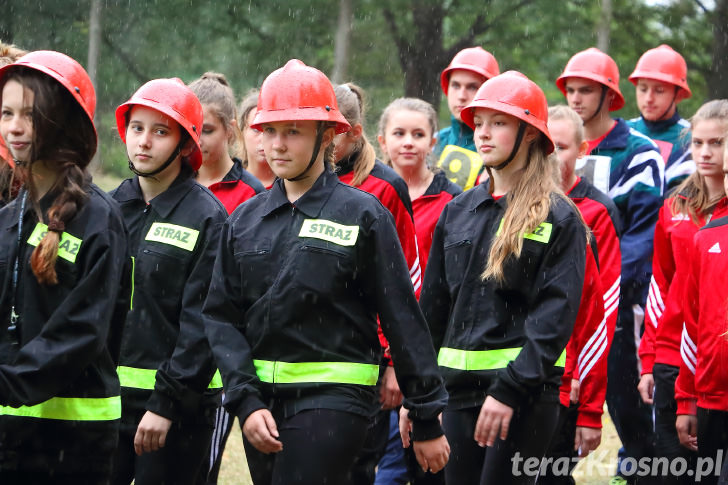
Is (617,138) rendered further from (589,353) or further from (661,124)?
(589,353)

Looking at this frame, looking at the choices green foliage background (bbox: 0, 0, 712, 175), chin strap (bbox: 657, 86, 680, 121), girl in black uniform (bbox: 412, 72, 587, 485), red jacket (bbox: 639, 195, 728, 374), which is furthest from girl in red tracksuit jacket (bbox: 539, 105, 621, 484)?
green foliage background (bbox: 0, 0, 712, 175)

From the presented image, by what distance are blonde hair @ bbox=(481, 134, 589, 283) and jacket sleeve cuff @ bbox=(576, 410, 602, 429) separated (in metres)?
1.22

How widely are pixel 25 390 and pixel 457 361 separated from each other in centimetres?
211

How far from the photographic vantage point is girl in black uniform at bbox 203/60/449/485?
418cm

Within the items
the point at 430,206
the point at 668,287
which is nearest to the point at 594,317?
the point at 668,287

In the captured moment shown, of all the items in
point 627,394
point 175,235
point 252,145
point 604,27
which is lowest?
point 627,394

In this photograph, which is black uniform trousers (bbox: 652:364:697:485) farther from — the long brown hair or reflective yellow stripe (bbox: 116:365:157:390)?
the long brown hair

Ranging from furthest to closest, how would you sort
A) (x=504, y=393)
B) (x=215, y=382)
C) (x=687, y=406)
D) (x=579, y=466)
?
(x=579, y=466) < (x=687, y=406) < (x=215, y=382) < (x=504, y=393)

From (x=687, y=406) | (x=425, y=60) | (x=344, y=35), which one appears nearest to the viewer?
(x=687, y=406)

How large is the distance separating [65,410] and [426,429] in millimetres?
1406

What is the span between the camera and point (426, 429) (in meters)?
4.32

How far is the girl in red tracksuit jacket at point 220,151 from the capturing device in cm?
652

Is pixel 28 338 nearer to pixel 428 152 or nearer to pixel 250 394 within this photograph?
pixel 250 394

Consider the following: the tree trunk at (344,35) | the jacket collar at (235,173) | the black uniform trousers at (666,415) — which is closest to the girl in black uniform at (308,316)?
the jacket collar at (235,173)
